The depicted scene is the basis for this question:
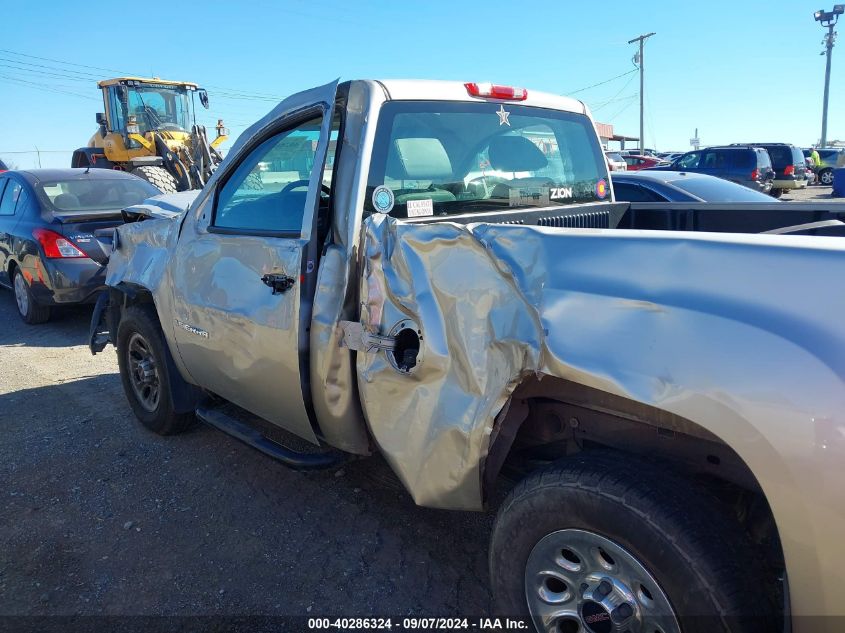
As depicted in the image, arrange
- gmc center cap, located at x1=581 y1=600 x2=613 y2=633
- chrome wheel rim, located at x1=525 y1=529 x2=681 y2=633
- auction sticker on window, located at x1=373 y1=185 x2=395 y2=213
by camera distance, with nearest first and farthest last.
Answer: chrome wheel rim, located at x1=525 y1=529 x2=681 y2=633 → gmc center cap, located at x1=581 y1=600 x2=613 y2=633 → auction sticker on window, located at x1=373 y1=185 x2=395 y2=213

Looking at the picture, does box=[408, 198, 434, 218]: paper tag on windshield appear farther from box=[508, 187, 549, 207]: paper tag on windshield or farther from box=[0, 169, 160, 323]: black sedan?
box=[0, 169, 160, 323]: black sedan

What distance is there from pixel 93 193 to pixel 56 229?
94cm

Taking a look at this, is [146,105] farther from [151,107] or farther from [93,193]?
[93,193]

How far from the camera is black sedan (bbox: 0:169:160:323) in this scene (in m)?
7.09

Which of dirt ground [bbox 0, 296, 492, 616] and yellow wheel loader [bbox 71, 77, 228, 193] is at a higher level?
yellow wheel loader [bbox 71, 77, 228, 193]

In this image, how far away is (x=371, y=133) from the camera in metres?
2.74

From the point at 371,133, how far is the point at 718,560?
2.02m

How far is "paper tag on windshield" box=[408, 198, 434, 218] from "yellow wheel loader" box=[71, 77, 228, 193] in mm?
13456

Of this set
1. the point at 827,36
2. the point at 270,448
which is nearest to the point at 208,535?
the point at 270,448

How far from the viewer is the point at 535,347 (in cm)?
196

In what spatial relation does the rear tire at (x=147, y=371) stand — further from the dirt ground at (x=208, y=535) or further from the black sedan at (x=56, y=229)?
the black sedan at (x=56, y=229)

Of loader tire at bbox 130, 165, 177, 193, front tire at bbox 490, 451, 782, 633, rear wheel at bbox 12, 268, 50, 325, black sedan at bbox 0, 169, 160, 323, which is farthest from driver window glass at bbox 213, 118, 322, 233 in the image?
loader tire at bbox 130, 165, 177, 193

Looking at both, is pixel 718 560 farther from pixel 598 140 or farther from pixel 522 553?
pixel 598 140

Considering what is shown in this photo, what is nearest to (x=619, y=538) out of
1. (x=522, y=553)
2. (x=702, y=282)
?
(x=522, y=553)
